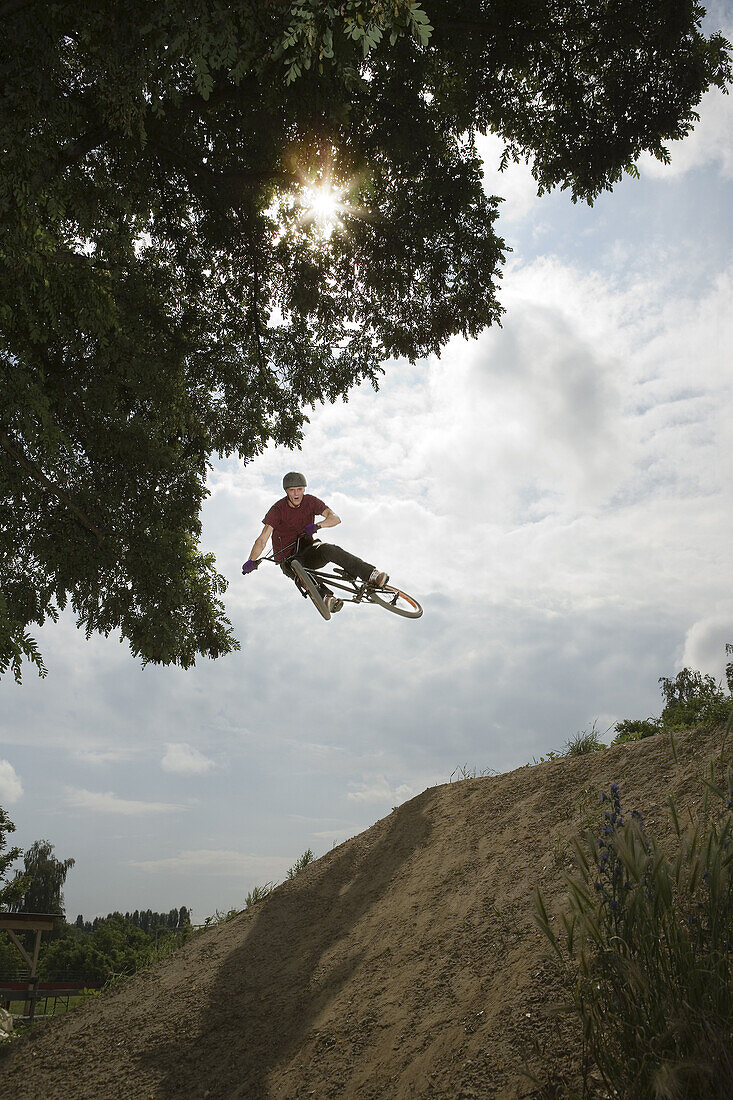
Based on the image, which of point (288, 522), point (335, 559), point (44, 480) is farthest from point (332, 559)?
point (44, 480)

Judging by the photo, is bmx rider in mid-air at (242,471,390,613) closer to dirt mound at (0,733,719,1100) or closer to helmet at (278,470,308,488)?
helmet at (278,470,308,488)

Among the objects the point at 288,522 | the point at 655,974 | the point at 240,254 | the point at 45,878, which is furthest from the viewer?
the point at 45,878

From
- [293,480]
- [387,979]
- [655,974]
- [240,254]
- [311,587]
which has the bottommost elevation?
[387,979]

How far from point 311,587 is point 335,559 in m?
0.50

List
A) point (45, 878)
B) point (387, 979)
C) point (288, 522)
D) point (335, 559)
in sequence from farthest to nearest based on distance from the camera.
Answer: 1. point (45, 878)
2. point (288, 522)
3. point (335, 559)
4. point (387, 979)

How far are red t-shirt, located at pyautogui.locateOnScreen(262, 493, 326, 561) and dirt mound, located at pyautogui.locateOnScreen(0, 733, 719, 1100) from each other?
4.28m

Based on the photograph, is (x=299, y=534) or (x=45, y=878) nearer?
(x=299, y=534)

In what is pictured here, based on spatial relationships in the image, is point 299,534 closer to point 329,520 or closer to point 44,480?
point 329,520

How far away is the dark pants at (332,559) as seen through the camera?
9.61 metres

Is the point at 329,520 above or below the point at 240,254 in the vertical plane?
below

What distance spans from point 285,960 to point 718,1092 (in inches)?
235

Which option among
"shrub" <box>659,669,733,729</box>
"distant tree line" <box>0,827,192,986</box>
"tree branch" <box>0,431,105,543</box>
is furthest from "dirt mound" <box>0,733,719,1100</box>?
"distant tree line" <box>0,827,192,986</box>

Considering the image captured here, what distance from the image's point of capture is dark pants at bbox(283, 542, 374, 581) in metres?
9.61

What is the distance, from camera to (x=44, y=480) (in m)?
9.96
